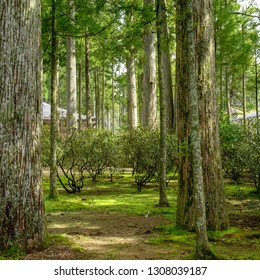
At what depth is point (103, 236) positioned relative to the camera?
18.9 ft

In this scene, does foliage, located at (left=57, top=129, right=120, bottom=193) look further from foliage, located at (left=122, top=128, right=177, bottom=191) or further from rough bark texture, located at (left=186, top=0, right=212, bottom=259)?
rough bark texture, located at (left=186, top=0, right=212, bottom=259)

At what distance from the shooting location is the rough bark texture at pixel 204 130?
218 inches

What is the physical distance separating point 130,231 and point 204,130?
7.18 ft

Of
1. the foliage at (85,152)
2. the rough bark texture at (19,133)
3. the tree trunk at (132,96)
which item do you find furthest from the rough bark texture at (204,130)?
the tree trunk at (132,96)

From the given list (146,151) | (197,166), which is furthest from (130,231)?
(146,151)

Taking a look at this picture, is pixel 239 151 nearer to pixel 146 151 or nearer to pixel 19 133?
pixel 146 151

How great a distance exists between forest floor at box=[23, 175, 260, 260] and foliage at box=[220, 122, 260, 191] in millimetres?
867

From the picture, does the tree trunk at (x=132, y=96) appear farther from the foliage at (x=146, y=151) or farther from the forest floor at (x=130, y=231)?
the forest floor at (x=130, y=231)

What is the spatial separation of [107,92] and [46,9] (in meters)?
34.9

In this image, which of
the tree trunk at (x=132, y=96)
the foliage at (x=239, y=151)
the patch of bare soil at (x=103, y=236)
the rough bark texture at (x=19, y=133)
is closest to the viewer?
the rough bark texture at (x=19, y=133)

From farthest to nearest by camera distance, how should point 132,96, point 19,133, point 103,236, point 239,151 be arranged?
point 132,96 < point 239,151 < point 103,236 < point 19,133

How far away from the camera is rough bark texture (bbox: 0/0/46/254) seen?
432cm

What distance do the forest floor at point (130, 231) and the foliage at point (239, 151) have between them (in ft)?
2.85

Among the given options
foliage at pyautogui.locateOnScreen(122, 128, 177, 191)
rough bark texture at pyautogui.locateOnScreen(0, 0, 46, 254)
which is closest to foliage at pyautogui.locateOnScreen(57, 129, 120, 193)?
foliage at pyautogui.locateOnScreen(122, 128, 177, 191)
